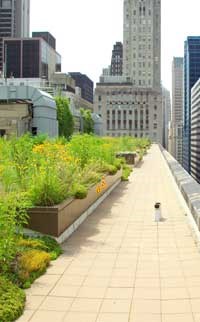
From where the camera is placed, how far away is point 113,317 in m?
6.84

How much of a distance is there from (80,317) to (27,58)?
508ft

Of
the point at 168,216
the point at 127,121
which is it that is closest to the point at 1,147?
the point at 168,216

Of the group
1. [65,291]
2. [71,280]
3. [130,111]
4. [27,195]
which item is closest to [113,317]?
[65,291]

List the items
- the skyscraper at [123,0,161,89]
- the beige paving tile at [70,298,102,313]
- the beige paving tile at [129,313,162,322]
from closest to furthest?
1. the beige paving tile at [129,313,162,322]
2. the beige paving tile at [70,298,102,313]
3. the skyscraper at [123,0,161,89]

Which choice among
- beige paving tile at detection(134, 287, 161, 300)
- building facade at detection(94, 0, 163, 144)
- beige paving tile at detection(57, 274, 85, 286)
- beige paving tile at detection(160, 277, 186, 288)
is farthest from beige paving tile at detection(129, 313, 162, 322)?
building facade at detection(94, 0, 163, 144)

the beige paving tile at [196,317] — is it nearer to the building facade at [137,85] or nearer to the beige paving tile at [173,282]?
the beige paving tile at [173,282]

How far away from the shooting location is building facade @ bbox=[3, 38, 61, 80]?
156 meters

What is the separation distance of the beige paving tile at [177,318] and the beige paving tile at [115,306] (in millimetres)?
556

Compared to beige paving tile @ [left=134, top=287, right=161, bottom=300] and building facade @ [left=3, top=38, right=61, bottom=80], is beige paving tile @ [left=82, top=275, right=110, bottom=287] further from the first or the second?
building facade @ [left=3, top=38, right=61, bottom=80]

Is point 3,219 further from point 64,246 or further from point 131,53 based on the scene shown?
point 131,53

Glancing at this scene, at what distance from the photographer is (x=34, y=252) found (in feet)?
31.6

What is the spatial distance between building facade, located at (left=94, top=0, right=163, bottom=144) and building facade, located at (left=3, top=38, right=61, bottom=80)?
18.6m

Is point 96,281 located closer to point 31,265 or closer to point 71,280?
point 71,280

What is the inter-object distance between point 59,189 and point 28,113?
40.3m
